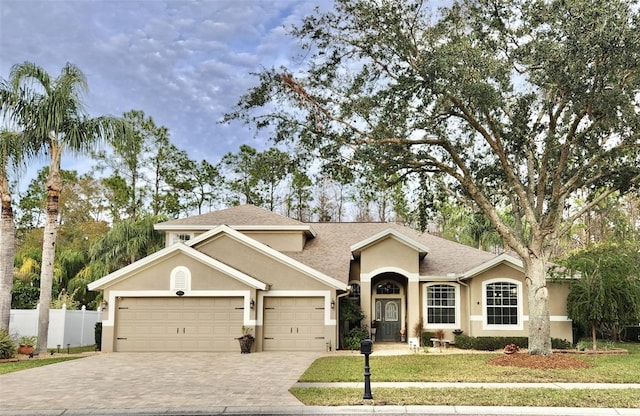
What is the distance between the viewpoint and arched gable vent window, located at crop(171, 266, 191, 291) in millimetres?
21109

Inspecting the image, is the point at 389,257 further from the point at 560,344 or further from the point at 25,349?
the point at 25,349

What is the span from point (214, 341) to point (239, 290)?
2041 millimetres

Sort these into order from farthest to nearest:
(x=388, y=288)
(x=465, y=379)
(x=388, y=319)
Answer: (x=388, y=288) → (x=388, y=319) → (x=465, y=379)

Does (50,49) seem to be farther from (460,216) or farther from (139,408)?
(460,216)

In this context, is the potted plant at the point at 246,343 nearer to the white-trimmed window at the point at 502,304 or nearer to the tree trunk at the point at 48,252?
the tree trunk at the point at 48,252

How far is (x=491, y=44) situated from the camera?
17172 millimetres

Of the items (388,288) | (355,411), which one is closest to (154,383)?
(355,411)

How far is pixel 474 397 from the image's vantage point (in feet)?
34.9

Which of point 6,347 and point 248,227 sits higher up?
point 248,227

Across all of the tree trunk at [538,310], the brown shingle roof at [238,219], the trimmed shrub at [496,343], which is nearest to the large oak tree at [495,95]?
the tree trunk at [538,310]

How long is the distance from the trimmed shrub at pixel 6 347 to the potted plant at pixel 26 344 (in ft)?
1.96

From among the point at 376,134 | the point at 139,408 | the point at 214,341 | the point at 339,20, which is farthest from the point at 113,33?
the point at 139,408

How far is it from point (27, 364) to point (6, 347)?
1.99m

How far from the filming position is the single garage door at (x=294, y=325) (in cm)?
2150
